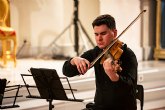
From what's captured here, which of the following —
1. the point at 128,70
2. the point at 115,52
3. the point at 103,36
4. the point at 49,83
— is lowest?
the point at 49,83

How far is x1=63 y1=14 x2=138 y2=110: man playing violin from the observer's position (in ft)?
7.33

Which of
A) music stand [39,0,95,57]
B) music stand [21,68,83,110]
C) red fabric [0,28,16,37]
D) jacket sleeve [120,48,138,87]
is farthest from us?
music stand [39,0,95,57]

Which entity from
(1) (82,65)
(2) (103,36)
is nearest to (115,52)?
(2) (103,36)

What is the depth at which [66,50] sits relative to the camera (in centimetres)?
679

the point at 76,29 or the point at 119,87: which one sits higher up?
the point at 76,29

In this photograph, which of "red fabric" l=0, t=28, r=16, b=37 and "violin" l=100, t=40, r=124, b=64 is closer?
"violin" l=100, t=40, r=124, b=64

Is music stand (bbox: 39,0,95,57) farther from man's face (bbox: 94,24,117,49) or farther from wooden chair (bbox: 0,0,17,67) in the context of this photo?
man's face (bbox: 94,24,117,49)

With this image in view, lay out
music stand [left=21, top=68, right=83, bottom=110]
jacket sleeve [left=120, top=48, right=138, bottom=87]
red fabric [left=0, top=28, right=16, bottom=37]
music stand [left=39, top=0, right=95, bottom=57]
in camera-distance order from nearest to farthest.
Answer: jacket sleeve [left=120, top=48, right=138, bottom=87], music stand [left=21, top=68, right=83, bottom=110], red fabric [left=0, top=28, right=16, bottom=37], music stand [left=39, top=0, right=95, bottom=57]

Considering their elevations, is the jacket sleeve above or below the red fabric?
below

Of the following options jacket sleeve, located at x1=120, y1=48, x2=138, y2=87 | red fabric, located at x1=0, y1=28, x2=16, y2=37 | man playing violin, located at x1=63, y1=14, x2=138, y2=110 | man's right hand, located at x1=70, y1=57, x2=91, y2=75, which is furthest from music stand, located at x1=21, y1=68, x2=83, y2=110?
red fabric, located at x1=0, y1=28, x2=16, y2=37

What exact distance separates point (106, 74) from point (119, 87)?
123 mm

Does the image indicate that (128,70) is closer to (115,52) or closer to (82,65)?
(115,52)

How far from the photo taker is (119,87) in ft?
7.67

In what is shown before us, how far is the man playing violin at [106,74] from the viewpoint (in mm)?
2235
